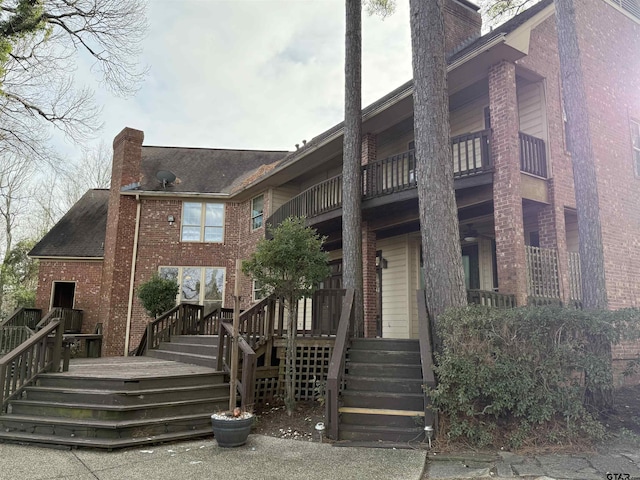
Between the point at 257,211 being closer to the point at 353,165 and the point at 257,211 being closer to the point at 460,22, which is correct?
the point at 353,165

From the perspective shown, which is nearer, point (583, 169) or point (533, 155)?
point (583, 169)

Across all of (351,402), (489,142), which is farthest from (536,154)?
(351,402)

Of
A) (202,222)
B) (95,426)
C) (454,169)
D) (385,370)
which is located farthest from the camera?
(202,222)

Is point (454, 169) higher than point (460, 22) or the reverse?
the reverse

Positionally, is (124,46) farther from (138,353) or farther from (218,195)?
(138,353)

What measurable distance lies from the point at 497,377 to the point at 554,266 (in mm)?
4122

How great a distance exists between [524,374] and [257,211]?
12.7 meters

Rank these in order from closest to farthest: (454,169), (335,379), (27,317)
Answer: (335,379)
(454,169)
(27,317)

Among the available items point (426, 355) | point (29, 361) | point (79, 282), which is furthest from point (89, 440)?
point (79, 282)

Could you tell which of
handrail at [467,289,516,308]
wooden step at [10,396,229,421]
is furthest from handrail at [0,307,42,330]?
handrail at [467,289,516,308]

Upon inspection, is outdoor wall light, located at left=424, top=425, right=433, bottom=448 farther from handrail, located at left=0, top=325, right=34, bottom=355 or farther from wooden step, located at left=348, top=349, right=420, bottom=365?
handrail, located at left=0, top=325, right=34, bottom=355

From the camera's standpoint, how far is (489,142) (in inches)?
320

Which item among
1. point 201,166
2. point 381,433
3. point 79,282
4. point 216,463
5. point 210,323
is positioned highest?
point 201,166

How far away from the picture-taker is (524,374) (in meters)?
5.11
